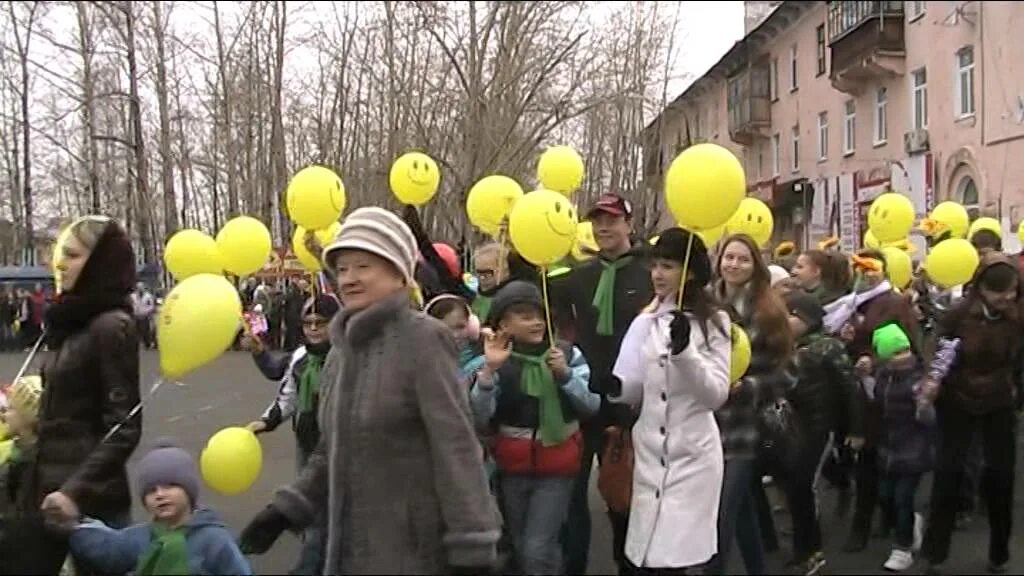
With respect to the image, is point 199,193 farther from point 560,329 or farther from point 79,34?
point 560,329

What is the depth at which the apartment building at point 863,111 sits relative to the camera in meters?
9.43

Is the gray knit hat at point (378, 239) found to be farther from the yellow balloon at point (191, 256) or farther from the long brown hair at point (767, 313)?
the yellow balloon at point (191, 256)

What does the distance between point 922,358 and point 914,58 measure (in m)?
8.33

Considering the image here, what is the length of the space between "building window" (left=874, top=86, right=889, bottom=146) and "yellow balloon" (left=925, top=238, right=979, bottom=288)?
8.86 metres

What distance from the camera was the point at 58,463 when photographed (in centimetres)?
345

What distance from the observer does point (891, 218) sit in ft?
25.1

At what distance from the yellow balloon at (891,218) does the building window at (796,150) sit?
18386 mm

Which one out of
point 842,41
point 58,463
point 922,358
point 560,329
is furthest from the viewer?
point 842,41

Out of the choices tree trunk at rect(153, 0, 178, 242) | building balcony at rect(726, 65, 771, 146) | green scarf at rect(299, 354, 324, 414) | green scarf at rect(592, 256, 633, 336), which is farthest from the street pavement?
building balcony at rect(726, 65, 771, 146)

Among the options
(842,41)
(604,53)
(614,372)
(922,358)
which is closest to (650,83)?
(604,53)

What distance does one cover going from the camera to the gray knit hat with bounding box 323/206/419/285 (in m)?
2.58

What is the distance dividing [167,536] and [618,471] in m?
1.92

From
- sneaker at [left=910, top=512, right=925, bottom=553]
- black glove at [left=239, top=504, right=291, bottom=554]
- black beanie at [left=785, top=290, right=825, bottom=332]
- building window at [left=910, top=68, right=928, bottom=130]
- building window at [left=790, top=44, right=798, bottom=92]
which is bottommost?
sneaker at [left=910, top=512, right=925, bottom=553]

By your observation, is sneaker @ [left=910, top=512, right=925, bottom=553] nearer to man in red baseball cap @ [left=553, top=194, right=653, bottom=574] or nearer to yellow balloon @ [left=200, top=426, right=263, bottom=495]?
man in red baseball cap @ [left=553, top=194, right=653, bottom=574]
